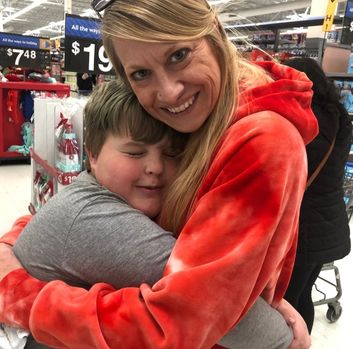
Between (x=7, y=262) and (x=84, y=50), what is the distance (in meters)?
3.45

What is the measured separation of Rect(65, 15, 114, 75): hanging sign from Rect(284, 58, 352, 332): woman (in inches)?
98.0

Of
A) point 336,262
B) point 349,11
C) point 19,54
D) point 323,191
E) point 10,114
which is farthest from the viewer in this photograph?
point 19,54

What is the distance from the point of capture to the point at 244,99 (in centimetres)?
91

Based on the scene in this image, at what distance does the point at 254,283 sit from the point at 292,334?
1.25 ft

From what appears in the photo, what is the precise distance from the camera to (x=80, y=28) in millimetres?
4031

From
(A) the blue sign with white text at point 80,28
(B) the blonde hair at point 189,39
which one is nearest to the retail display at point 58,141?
(A) the blue sign with white text at point 80,28

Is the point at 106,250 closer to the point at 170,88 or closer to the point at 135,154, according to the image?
the point at 135,154

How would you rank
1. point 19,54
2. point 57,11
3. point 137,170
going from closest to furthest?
point 137,170 < point 19,54 < point 57,11

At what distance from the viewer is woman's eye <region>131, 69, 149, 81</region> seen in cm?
99

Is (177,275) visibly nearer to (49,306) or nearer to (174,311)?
(174,311)

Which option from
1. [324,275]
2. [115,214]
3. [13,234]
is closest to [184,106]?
[115,214]

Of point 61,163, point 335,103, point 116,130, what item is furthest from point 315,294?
point 116,130

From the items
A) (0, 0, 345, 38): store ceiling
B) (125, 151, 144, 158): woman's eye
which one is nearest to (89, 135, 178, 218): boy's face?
(125, 151, 144, 158): woman's eye

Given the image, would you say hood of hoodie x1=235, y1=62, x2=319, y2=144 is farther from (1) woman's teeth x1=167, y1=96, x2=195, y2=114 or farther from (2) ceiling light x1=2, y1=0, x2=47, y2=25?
(2) ceiling light x1=2, y1=0, x2=47, y2=25
